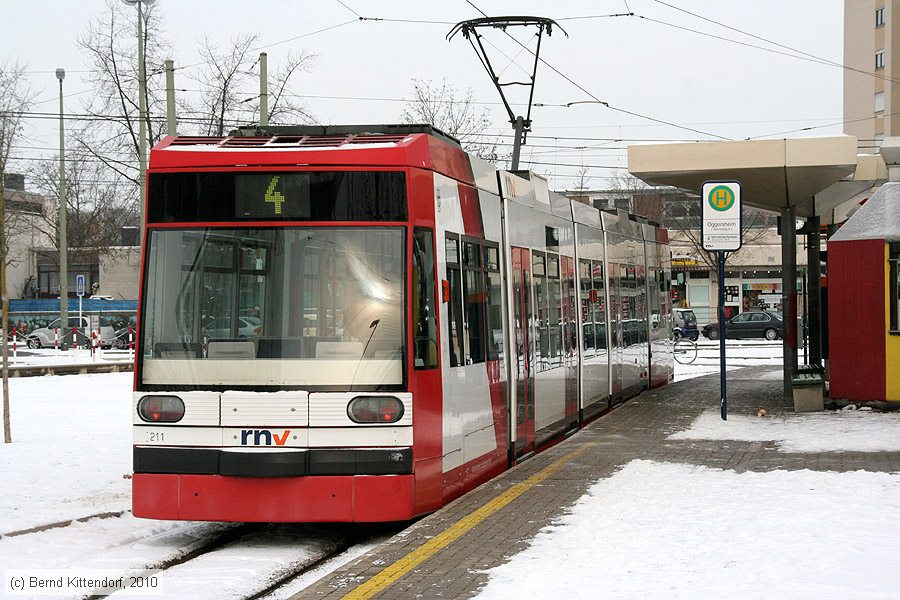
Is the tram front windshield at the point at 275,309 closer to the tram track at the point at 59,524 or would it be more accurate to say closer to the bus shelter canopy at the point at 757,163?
the tram track at the point at 59,524

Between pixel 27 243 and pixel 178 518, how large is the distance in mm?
79502

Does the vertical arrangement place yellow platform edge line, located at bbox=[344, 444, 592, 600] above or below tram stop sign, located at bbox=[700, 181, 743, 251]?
below

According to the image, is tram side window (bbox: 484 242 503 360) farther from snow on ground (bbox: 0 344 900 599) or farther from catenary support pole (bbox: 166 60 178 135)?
catenary support pole (bbox: 166 60 178 135)

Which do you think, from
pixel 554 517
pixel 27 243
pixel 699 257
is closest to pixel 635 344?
pixel 554 517

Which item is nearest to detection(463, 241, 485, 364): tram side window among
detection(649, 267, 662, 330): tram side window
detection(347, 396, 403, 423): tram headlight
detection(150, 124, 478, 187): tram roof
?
detection(150, 124, 478, 187): tram roof

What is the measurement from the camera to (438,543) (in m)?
8.18

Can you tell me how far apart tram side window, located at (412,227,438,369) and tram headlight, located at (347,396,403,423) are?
365 millimetres

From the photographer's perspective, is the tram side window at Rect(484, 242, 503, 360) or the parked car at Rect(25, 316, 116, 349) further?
the parked car at Rect(25, 316, 116, 349)

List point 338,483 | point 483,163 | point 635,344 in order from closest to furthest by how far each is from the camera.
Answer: point 338,483
point 483,163
point 635,344

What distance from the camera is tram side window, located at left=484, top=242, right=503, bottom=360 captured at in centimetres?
1119

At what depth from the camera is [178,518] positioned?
352 inches

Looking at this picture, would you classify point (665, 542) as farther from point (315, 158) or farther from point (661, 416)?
point (661, 416)

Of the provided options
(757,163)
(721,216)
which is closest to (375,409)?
(721,216)

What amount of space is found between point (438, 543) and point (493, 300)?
362 cm
